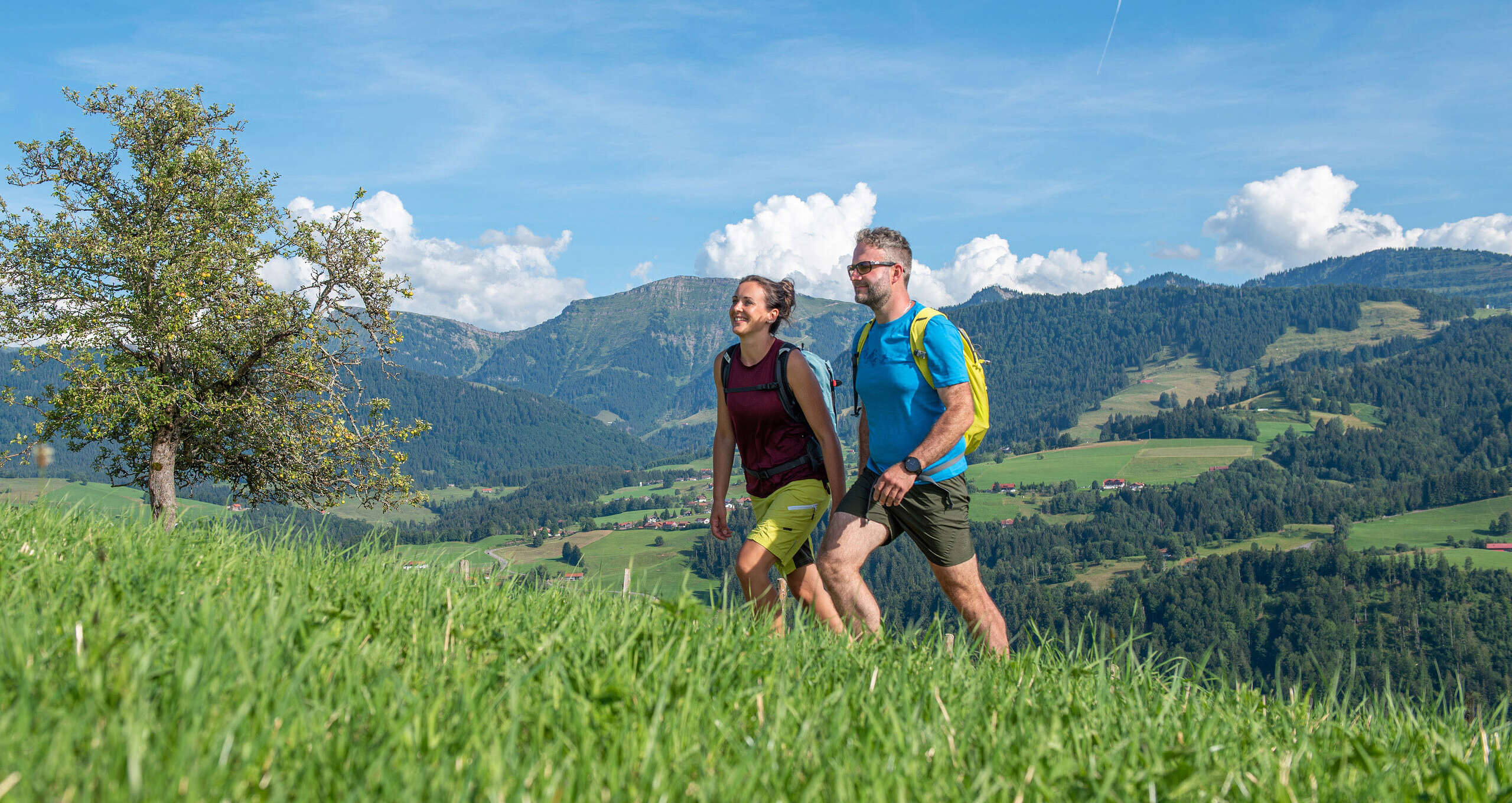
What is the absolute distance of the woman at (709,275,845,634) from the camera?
611 cm

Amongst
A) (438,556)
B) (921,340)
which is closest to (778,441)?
(921,340)

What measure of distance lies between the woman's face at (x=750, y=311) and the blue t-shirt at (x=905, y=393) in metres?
0.85

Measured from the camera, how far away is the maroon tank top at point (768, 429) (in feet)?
20.5

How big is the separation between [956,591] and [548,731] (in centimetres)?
359

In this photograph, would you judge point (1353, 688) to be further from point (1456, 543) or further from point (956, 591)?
point (1456, 543)

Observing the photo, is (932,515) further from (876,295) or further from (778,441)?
(876,295)

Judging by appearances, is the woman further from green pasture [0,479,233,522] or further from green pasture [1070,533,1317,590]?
green pasture [1070,533,1317,590]

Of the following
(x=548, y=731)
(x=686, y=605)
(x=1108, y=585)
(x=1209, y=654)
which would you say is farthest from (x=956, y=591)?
(x=1108, y=585)

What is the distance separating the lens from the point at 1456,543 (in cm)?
17325

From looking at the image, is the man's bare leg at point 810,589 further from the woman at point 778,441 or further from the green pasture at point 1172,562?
the green pasture at point 1172,562

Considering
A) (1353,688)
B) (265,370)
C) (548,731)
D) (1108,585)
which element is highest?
(265,370)

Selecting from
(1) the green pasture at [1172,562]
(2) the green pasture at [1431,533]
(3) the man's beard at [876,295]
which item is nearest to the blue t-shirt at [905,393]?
(3) the man's beard at [876,295]

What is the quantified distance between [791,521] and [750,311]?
4.84ft

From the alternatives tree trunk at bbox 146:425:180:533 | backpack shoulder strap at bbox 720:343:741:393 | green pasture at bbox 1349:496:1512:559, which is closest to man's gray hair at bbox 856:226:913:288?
backpack shoulder strap at bbox 720:343:741:393
